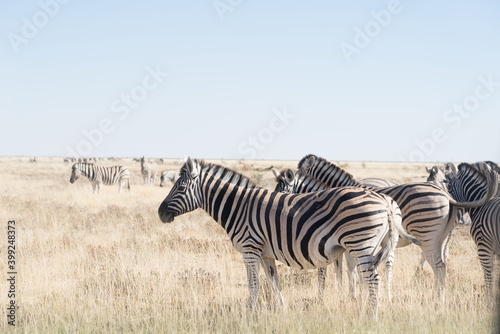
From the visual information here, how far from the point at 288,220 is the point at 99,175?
868 inches

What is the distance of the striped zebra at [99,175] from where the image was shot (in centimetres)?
2594

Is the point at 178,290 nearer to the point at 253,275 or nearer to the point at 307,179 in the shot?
Answer: the point at 253,275

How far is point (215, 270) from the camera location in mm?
8664

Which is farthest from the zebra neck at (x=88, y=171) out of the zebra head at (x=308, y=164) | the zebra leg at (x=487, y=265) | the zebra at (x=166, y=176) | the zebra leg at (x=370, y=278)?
the zebra leg at (x=370, y=278)

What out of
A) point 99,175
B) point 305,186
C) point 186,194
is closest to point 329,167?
point 305,186

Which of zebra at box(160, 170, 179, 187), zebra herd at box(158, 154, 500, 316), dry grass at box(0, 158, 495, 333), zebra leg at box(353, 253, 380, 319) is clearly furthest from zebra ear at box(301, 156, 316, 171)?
zebra at box(160, 170, 179, 187)

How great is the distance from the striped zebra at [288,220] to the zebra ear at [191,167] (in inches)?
0.6

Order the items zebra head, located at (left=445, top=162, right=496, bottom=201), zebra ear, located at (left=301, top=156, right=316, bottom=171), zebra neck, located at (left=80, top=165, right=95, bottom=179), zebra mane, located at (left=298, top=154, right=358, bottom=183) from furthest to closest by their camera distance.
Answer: zebra neck, located at (left=80, top=165, right=95, bottom=179) → zebra ear, located at (left=301, top=156, right=316, bottom=171) → zebra head, located at (left=445, top=162, right=496, bottom=201) → zebra mane, located at (left=298, top=154, right=358, bottom=183)

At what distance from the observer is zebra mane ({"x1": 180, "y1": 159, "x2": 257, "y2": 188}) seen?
21.5 ft

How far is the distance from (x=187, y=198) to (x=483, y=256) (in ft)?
15.1

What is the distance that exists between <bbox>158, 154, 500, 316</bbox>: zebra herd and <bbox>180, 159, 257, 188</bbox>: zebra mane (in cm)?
1

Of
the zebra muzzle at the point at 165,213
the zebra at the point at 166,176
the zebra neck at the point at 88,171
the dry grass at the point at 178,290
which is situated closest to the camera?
the dry grass at the point at 178,290

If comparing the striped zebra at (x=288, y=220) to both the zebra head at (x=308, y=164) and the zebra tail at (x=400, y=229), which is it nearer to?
the zebra tail at (x=400, y=229)

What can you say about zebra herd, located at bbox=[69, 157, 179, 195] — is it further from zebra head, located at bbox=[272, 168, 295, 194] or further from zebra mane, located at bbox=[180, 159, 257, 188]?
zebra mane, located at bbox=[180, 159, 257, 188]
